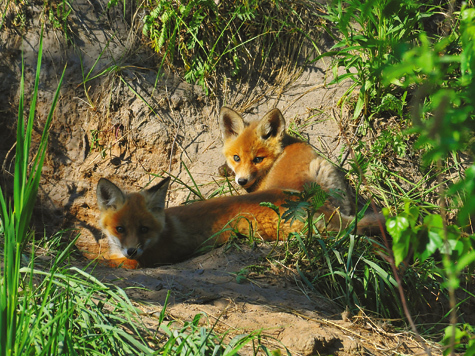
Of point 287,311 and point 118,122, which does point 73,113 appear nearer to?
point 118,122

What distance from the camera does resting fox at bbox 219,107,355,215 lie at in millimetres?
5809

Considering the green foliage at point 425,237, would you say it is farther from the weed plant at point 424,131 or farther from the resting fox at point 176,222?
the resting fox at point 176,222

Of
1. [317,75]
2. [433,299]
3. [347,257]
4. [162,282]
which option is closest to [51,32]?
[317,75]

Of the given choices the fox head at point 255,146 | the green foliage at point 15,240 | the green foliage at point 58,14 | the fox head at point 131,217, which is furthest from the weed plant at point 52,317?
the green foliage at point 58,14

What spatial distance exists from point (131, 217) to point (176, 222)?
0.54 metres

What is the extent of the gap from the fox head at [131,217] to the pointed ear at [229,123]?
1841 millimetres

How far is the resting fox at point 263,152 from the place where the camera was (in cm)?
581

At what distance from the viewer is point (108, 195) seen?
483 centimetres

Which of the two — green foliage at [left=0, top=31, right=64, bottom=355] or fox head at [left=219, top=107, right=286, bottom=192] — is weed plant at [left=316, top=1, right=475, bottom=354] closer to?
fox head at [left=219, top=107, right=286, bottom=192]

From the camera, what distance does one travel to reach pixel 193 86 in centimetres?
691

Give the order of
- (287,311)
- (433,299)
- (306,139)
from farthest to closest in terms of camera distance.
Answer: (306,139) < (433,299) < (287,311)

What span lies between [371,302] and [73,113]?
193 inches

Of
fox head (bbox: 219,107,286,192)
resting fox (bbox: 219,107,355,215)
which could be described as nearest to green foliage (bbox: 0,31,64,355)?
resting fox (bbox: 219,107,355,215)


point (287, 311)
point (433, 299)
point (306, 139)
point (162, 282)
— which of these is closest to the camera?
point (287, 311)
